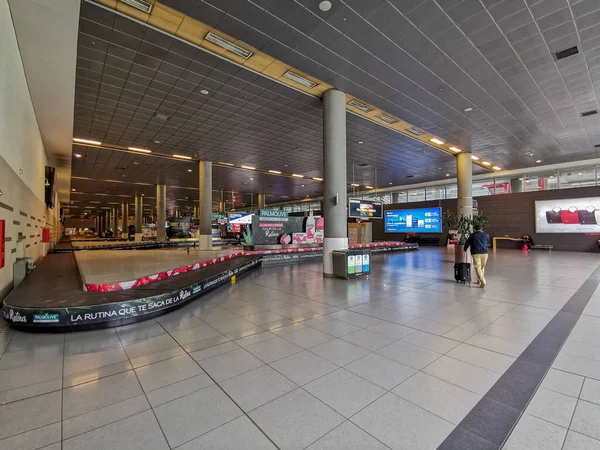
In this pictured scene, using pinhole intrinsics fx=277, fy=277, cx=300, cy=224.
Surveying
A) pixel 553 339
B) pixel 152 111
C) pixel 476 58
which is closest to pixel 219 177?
pixel 152 111

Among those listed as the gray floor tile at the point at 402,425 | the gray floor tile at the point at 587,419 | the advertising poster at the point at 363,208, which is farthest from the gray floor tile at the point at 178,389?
the advertising poster at the point at 363,208

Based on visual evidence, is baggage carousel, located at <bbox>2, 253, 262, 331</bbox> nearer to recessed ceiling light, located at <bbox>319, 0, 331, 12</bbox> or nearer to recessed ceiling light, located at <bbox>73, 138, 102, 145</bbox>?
recessed ceiling light, located at <bbox>319, 0, 331, 12</bbox>

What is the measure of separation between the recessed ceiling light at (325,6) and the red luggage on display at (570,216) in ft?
61.3

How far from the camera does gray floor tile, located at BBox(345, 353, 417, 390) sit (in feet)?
7.75

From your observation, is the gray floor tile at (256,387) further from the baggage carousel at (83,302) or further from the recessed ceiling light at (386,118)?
the recessed ceiling light at (386,118)

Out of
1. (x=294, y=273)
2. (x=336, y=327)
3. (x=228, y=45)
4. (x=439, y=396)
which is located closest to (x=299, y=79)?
(x=228, y=45)

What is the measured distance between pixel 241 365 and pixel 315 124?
8833 mm

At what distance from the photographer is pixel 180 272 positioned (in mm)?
6207

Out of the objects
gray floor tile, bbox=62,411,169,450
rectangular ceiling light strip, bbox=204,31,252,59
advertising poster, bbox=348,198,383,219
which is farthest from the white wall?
advertising poster, bbox=348,198,383,219

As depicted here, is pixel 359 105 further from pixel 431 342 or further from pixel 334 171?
pixel 431 342

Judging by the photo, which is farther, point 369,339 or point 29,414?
point 369,339

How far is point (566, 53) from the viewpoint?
19.8ft

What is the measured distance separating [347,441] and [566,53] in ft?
28.4

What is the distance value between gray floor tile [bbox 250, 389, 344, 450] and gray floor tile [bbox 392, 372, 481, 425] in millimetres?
648
